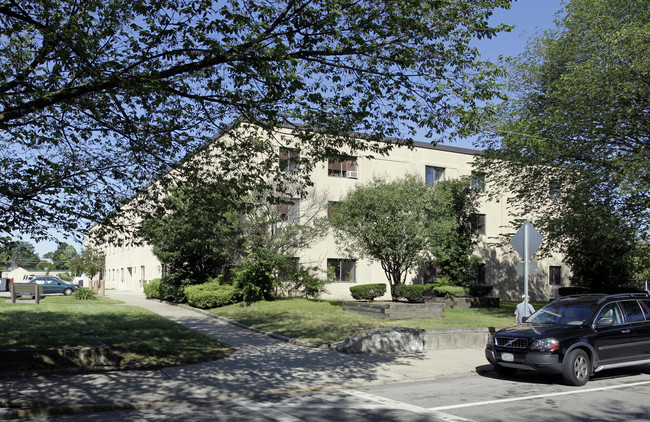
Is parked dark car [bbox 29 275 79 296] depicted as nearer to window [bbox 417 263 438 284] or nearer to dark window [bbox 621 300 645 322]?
window [bbox 417 263 438 284]

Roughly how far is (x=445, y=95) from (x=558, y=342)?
482 centimetres

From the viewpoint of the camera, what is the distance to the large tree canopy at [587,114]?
53.0 ft

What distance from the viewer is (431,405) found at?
24.8ft

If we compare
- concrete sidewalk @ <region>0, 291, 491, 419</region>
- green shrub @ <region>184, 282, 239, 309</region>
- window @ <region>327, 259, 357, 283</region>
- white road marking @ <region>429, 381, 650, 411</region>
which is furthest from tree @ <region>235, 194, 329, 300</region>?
white road marking @ <region>429, 381, 650, 411</region>

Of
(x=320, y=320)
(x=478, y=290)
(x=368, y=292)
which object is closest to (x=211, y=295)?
(x=320, y=320)

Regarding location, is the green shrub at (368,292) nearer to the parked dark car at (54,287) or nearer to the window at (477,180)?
the window at (477,180)

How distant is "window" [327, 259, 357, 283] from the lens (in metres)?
28.5

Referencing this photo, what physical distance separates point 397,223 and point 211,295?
8.24m

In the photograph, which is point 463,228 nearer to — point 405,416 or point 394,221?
point 394,221

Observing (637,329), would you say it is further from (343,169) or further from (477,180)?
(343,169)

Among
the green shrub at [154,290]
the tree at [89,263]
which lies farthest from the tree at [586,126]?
the tree at [89,263]

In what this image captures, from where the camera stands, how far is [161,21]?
26.8 ft

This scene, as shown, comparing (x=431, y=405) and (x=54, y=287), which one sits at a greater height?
(x=431, y=405)

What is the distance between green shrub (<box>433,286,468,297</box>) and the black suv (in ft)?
48.1
